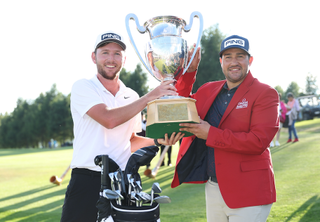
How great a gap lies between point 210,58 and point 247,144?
36.7 m

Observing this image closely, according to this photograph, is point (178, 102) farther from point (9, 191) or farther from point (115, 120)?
point (9, 191)

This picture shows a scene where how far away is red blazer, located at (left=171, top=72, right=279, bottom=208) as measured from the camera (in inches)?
86.3

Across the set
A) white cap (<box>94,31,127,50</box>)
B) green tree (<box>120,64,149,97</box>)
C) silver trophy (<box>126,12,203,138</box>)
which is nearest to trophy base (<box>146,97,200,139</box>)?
silver trophy (<box>126,12,203,138</box>)

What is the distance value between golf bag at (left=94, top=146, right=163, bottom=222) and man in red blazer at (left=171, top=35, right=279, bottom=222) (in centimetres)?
60

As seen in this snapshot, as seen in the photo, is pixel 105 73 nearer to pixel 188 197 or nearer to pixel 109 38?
pixel 109 38

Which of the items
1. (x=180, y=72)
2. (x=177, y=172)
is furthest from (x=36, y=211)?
(x=180, y=72)

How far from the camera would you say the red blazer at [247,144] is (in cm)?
219

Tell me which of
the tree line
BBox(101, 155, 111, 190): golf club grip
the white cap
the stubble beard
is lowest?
BBox(101, 155, 111, 190): golf club grip

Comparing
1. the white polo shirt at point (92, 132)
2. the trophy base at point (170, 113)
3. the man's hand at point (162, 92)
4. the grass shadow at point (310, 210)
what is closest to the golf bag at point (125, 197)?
the trophy base at point (170, 113)

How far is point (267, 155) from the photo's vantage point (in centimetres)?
236

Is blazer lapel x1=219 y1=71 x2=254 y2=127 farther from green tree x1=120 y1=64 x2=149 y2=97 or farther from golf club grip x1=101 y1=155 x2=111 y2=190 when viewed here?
green tree x1=120 y1=64 x2=149 y2=97

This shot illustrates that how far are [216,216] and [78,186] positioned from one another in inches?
49.7

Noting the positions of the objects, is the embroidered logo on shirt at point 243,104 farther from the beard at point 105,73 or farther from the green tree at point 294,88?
the green tree at point 294,88

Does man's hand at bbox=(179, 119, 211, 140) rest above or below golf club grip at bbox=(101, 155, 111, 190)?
above
